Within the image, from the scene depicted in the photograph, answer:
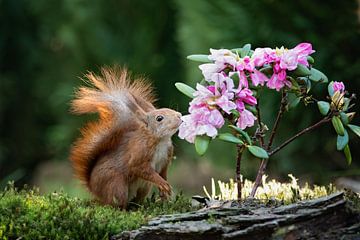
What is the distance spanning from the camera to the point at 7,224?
11.2ft

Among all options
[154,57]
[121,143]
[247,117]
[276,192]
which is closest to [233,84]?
[247,117]

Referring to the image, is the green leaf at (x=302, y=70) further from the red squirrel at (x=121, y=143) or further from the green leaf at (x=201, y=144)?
the red squirrel at (x=121, y=143)

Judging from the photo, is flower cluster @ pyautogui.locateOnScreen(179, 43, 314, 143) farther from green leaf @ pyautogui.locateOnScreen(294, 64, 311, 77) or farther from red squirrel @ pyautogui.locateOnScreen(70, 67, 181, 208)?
red squirrel @ pyautogui.locateOnScreen(70, 67, 181, 208)

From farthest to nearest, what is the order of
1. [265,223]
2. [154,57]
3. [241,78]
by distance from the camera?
[154,57]
[241,78]
[265,223]

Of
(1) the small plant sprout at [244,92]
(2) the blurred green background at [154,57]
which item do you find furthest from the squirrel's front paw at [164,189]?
(2) the blurred green background at [154,57]

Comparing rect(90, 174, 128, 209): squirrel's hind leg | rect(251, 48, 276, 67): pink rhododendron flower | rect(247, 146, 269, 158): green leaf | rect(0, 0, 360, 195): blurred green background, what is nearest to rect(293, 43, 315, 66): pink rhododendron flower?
rect(251, 48, 276, 67): pink rhododendron flower

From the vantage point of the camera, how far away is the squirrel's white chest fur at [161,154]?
12.8 feet

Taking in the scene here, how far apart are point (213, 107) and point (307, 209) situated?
0.58 m

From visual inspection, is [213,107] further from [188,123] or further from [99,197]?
[99,197]

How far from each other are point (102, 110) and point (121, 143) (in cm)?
22

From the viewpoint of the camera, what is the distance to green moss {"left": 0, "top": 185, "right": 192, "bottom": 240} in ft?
11.1

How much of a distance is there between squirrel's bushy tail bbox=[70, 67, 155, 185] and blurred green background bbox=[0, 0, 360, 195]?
2.31 m

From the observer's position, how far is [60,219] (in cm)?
344

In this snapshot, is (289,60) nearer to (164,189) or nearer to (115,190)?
(164,189)
